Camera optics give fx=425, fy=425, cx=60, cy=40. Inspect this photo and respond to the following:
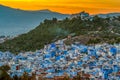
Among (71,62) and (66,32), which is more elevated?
(71,62)

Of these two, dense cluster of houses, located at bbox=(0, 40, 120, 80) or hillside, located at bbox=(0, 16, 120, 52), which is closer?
dense cluster of houses, located at bbox=(0, 40, 120, 80)

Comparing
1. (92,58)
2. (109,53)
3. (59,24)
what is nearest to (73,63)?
(92,58)

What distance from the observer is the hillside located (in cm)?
8073

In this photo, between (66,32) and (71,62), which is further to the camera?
(66,32)

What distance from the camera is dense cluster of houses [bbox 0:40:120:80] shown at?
4816cm

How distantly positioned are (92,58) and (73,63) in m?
2.95

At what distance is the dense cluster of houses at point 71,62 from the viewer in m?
48.2

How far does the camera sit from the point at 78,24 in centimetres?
9269

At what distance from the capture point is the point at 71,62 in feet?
180

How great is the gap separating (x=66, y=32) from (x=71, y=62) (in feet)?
120

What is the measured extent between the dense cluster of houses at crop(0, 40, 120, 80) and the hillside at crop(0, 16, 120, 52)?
15060 mm

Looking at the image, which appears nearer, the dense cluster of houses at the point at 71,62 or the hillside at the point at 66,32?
the dense cluster of houses at the point at 71,62

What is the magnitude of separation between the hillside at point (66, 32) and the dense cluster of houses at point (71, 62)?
15.1 m

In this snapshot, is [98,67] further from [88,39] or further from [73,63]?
[88,39]
